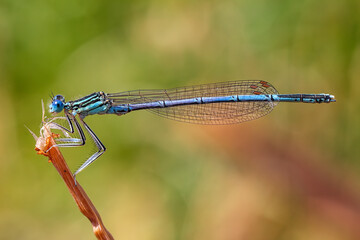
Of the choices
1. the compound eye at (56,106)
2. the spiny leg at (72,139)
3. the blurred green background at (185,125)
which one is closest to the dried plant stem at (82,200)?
the spiny leg at (72,139)

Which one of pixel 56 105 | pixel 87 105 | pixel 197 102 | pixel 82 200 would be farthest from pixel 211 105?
pixel 82 200

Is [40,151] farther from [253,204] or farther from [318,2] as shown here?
[318,2]

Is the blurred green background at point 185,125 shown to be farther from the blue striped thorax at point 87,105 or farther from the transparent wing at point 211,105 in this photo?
the blue striped thorax at point 87,105

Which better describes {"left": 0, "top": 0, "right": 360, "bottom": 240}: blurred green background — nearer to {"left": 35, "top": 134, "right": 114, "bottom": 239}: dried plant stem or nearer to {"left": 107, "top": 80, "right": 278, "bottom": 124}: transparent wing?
{"left": 107, "top": 80, "right": 278, "bottom": 124}: transparent wing

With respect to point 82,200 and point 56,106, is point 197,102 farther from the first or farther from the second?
point 82,200

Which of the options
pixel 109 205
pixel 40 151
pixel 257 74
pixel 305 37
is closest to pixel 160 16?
pixel 257 74

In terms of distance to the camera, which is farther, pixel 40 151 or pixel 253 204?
pixel 253 204
